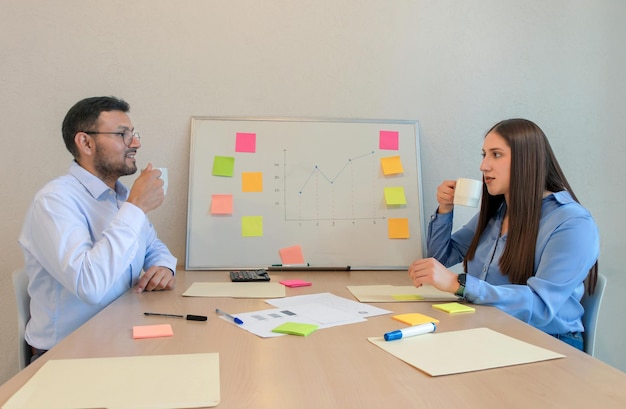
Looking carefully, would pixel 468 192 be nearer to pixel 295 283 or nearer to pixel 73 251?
pixel 295 283

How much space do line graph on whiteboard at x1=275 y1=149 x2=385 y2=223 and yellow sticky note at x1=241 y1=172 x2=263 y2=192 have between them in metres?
0.08

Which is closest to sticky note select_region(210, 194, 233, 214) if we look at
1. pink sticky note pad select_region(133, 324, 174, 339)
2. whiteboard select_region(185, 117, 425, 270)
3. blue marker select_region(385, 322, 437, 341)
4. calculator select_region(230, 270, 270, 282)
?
whiteboard select_region(185, 117, 425, 270)

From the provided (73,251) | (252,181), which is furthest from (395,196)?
(73,251)

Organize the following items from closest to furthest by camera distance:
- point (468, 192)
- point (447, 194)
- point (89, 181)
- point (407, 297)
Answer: point (407, 297) < point (89, 181) < point (468, 192) < point (447, 194)

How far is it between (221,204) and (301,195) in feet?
1.14

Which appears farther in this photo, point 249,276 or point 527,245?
point 249,276

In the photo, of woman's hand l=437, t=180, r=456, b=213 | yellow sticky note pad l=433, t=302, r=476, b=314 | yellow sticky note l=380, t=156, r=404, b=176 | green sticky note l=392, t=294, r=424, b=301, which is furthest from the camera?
yellow sticky note l=380, t=156, r=404, b=176

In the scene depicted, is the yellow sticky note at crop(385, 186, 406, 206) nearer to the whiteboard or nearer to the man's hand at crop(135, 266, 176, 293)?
the whiteboard

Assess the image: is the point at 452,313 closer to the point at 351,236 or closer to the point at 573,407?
the point at 573,407

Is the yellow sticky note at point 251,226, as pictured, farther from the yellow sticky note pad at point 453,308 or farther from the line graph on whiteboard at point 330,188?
the yellow sticky note pad at point 453,308

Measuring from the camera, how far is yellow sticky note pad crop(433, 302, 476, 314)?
1.29 meters

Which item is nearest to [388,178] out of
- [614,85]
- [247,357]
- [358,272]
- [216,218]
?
[358,272]

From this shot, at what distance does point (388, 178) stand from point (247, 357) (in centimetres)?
144

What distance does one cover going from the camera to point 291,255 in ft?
7.04
